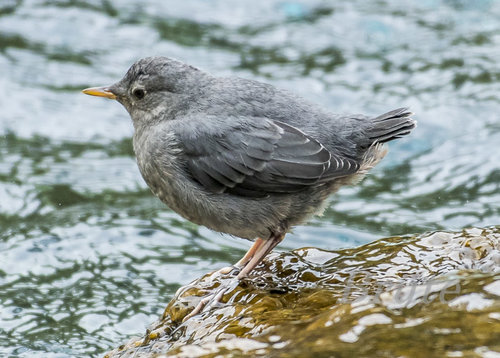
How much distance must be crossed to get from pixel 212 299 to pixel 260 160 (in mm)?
731

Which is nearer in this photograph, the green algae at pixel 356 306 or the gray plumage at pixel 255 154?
the green algae at pixel 356 306

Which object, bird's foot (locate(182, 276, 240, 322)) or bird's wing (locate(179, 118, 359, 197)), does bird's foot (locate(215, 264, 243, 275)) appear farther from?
bird's wing (locate(179, 118, 359, 197))

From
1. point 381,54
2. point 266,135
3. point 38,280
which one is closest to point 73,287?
point 38,280

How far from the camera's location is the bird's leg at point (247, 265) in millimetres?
3549

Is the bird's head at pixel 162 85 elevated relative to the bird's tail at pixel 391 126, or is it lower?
elevated

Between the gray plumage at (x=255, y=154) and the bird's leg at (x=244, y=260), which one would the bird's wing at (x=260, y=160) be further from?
the bird's leg at (x=244, y=260)

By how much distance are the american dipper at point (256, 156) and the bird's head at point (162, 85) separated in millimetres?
55

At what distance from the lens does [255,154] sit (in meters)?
3.83

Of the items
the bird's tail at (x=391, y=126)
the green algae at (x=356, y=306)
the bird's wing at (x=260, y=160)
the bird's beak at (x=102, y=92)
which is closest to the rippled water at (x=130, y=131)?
the green algae at (x=356, y=306)

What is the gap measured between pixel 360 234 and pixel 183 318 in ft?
7.22

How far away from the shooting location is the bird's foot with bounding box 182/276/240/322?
11.6 ft

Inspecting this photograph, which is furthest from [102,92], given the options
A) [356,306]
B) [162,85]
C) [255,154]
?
[356,306]

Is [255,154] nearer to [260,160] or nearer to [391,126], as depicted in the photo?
[260,160]

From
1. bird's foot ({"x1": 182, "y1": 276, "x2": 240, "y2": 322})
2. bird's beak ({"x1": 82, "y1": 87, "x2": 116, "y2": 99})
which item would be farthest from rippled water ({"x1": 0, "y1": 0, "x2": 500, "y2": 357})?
bird's beak ({"x1": 82, "y1": 87, "x2": 116, "y2": 99})
